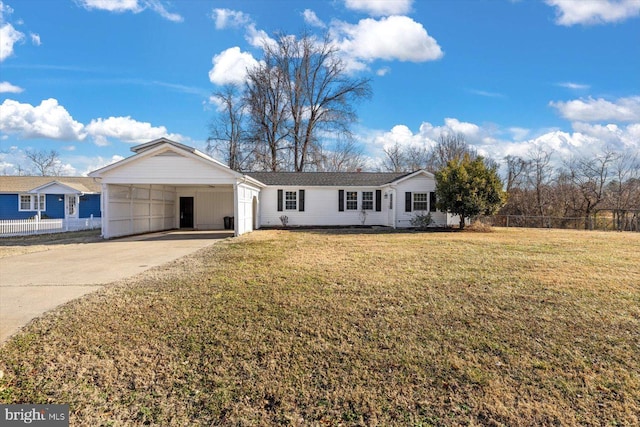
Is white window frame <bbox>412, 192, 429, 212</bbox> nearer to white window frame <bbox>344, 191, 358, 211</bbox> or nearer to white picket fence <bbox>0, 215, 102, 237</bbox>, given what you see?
white window frame <bbox>344, 191, 358, 211</bbox>

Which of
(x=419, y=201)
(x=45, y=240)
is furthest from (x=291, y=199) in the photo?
(x=45, y=240)

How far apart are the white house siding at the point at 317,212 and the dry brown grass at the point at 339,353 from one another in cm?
1403

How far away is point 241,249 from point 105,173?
807 centimetres

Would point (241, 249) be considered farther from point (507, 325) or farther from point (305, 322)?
point (507, 325)

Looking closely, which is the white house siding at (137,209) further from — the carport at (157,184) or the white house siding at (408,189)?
the white house siding at (408,189)

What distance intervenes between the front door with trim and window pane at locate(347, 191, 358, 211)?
2027cm

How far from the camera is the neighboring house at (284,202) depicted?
56.6 ft

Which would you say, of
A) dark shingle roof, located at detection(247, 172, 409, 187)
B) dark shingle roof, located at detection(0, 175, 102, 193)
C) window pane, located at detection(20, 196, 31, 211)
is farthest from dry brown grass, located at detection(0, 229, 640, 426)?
window pane, located at detection(20, 196, 31, 211)

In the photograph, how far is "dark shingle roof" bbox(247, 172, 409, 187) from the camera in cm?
2112

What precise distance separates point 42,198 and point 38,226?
30.4 feet

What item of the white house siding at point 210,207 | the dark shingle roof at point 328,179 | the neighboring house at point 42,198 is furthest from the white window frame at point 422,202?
the neighboring house at point 42,198

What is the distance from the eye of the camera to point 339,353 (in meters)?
3.91

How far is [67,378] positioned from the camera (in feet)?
11.2

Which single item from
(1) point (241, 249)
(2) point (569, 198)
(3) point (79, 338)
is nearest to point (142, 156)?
(1) point (241, 249)
